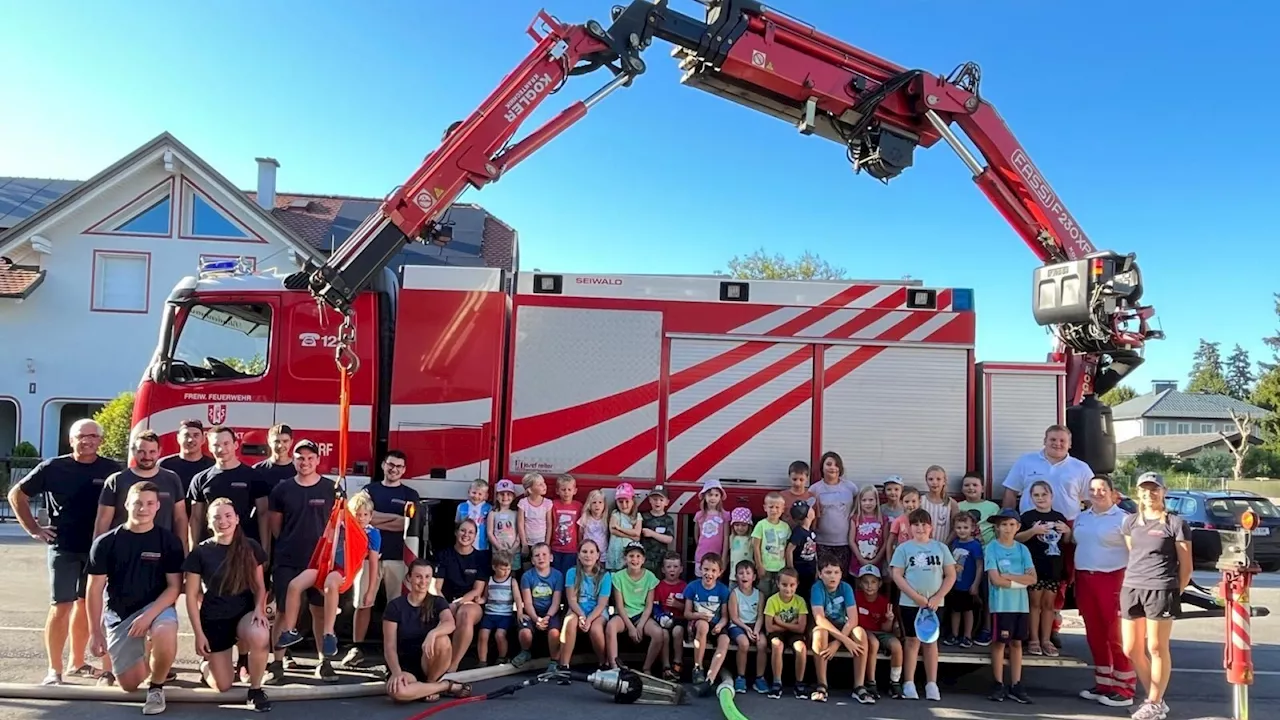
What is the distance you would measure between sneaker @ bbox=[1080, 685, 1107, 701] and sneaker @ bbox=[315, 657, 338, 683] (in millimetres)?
5958

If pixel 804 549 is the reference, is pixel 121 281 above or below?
above

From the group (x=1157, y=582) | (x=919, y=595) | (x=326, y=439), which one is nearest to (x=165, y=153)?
(x=326, y=439)

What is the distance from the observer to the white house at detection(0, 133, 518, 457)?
20359 millimetres

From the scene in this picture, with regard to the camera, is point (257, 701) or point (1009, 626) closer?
point (257, 701)

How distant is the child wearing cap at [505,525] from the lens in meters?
7.01

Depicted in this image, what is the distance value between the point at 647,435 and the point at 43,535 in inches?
189

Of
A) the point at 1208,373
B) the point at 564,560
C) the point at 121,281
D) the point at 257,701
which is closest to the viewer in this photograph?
the point at 257,701

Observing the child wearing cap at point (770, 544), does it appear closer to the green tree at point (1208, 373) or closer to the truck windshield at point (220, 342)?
the truck windshield at point (220, 342)

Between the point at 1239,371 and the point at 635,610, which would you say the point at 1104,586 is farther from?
the point at 1239,371

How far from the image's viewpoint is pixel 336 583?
6.36 m

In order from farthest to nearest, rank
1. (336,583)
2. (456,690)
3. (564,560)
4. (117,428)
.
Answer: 1. (117,428)
2. (564,560)
3. (336,583)
4. (456,690)

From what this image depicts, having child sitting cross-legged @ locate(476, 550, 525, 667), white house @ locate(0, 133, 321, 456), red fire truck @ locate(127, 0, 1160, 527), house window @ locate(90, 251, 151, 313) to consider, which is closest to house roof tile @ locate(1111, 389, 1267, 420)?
white house @ locate(0, 133, 321, 456)

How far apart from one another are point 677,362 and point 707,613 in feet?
7.34

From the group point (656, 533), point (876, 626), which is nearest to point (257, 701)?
point (656, 533)
